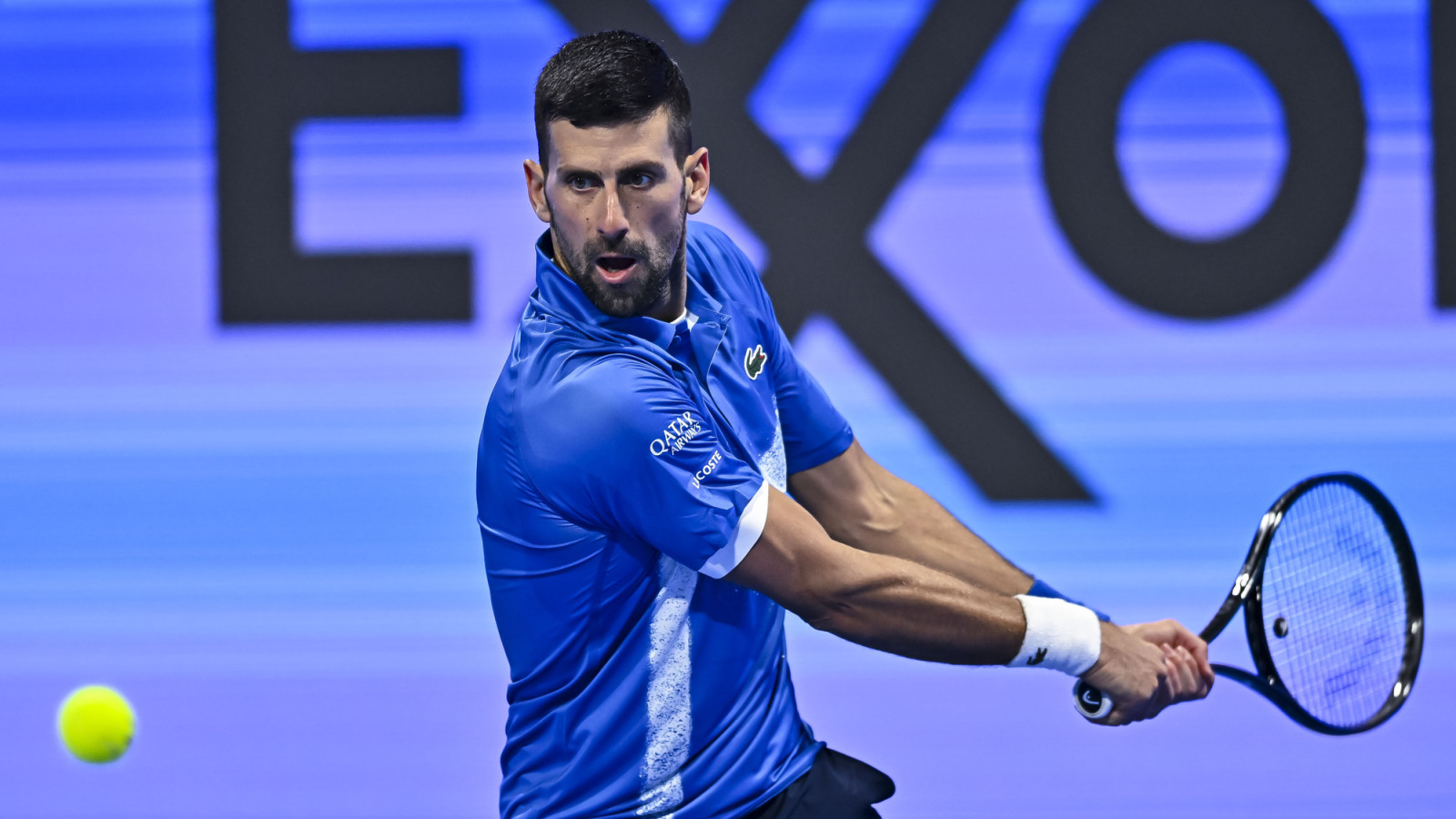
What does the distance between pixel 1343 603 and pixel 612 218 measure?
1.73 meters

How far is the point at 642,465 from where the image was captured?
5.98 feet

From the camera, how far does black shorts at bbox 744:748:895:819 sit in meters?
2.13

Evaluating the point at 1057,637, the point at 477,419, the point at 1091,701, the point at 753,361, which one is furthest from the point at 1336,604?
the point at 477,419

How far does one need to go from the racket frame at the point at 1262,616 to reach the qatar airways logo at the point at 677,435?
3.52 feet

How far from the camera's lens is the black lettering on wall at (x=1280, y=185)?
373 centimetres

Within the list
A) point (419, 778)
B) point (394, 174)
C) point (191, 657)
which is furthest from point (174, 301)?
point (419, 778)

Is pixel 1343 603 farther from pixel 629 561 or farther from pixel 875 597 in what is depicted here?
pixel 629 561

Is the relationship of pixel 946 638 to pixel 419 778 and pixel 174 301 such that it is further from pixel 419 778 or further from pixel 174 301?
pixel 174 301

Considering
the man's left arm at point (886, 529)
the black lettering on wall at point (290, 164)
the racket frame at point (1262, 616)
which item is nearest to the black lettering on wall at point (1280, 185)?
the racket frame at point (1262, 616)

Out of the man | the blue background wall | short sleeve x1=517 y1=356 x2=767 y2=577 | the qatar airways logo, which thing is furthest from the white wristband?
the blue background wall

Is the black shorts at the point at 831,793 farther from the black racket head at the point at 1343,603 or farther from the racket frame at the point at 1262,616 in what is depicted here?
the black racket head at the point at 1343,603

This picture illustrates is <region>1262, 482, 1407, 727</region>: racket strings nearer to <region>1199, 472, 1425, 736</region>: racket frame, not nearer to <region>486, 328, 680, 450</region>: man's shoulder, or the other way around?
<region>1199, 472, 1425, 736</region>: racket frame

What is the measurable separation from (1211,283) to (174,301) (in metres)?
2.83

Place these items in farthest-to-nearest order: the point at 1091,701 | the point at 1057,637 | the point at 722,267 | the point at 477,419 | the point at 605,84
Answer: the point at 477,419, the point at 722,267, the point at 1091,701, the point at 1057,637, the point at 605,84
